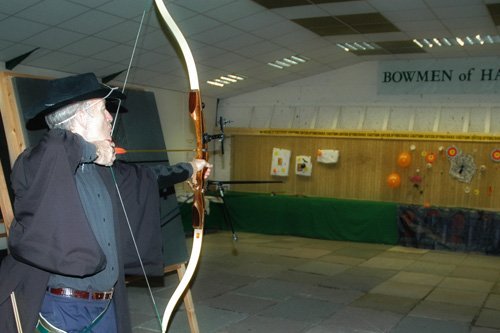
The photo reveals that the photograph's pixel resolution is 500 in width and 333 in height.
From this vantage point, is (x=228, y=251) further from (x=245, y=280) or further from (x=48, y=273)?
(x=48, y=273)

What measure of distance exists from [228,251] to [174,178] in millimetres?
5274

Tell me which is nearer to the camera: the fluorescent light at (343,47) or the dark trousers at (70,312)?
the dark trousers at (70,312)

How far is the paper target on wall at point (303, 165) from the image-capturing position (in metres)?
10.4

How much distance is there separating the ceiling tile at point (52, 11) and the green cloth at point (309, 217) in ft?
13.7

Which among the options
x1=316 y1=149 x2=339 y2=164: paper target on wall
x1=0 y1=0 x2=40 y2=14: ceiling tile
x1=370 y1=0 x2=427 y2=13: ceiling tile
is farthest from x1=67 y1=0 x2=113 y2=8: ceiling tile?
x1=316 y1=149 x2=339 y2=164: paper target on wall

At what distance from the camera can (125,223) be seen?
93.4 inches

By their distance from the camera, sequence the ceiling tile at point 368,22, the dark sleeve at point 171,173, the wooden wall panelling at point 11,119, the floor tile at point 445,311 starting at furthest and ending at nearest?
the ceiling tile at point 368,22
the floor tile at point 445,311
the wooden wall panelling at point 11,119
the dark sleeve at point 171,173

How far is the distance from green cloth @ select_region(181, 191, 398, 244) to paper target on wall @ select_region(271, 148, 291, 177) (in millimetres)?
1108

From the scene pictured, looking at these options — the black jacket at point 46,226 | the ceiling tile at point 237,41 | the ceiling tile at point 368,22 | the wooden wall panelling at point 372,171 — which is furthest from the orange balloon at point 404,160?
the black jacket at point 46,226

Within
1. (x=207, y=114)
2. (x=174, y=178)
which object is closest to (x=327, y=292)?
(x=174, y=178)

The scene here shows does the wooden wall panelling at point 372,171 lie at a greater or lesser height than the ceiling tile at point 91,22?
lesser

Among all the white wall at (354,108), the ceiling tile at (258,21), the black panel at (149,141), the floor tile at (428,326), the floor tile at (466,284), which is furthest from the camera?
the white wall at (354,108)

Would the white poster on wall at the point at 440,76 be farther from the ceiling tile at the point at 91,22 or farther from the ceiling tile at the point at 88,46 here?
the ceiling tile at the point at 91,22

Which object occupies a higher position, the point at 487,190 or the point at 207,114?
the point at 207,114
